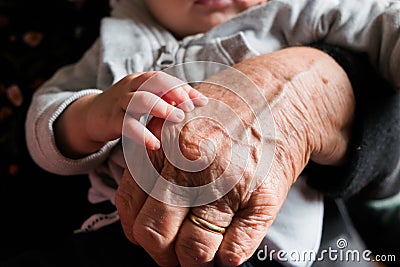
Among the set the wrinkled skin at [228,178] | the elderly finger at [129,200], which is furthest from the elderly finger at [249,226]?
the elderly finger at [129,200]

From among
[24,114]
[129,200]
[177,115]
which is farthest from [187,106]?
[24,114]

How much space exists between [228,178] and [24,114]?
0.62 m

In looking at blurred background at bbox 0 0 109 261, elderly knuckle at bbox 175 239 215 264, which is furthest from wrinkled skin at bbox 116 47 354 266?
blurred background at bbox 0 0 109 261

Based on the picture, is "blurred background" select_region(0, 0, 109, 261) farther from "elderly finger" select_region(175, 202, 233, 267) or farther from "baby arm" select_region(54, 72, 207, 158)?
"elderly finger" select_region(175, 202, 233, 267)

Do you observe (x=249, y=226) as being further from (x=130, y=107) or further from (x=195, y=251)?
(x=130, y=107)

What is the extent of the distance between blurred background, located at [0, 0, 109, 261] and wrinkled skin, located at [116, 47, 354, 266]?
1.57 feet

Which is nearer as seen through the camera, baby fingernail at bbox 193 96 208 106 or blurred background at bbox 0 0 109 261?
baby fingernail at bbox 193 96 208 106

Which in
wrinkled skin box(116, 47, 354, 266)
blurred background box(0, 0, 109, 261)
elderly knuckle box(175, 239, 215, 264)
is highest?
wrinkled skin box(116, 47, 354, 266)

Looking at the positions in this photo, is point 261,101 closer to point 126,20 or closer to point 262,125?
point 262,125

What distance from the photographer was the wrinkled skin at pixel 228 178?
0.61 m

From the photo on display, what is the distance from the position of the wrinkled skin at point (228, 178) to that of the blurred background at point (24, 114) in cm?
48

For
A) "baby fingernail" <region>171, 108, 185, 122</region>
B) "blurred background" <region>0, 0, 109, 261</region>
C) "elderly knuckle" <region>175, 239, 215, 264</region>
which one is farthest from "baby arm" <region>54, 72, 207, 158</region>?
"blurred background" <region>0, 0, 109, 261</region>

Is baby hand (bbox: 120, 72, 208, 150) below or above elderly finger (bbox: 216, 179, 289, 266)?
above

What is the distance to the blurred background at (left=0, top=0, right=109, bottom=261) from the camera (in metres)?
1.10
